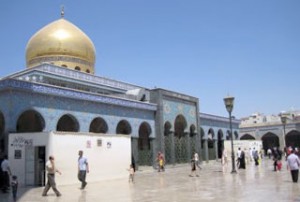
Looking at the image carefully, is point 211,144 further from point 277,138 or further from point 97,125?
point 97,125

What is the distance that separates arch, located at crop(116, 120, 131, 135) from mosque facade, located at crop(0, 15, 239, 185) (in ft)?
0.17

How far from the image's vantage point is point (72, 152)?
52.3 feet

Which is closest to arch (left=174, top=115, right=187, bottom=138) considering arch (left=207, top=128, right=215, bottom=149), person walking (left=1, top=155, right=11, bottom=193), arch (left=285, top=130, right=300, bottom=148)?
arch (left=207, top=128, right=215, bottom=149)

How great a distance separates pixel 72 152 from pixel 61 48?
47.0 feet

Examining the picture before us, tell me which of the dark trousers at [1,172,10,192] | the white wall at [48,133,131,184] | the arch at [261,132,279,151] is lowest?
the dark trousers at [1,172,10,192]

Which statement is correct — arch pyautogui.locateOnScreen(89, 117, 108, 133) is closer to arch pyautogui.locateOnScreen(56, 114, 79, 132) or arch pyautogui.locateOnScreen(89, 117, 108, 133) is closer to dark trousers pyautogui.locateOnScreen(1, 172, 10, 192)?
arch pyautogui.locateOnScreen(56, 114, 79, 132)

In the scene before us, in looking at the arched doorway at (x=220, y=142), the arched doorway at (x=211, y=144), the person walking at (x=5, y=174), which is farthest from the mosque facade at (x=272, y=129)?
the person walking at (x=5, y=174)

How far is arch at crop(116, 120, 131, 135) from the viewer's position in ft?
79.9

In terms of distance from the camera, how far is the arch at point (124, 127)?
24.3m

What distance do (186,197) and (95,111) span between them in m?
12.2

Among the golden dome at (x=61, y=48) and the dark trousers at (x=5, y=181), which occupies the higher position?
the golden dome at (x=61, y=48)

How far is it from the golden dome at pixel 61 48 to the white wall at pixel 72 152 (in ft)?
38.7

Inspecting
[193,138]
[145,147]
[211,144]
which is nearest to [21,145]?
[145,147]

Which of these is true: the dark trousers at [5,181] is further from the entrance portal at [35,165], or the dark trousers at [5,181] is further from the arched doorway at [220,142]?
A: the arched doorway at [220,142]
